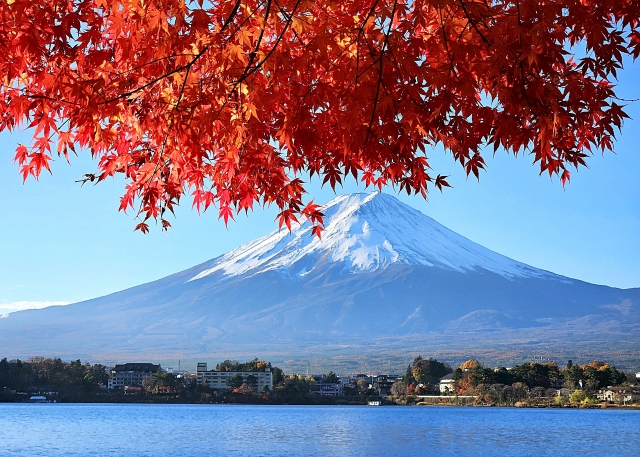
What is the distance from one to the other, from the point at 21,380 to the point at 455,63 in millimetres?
119917

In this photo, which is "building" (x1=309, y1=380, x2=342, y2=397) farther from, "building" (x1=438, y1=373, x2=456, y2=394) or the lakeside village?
"building" (x1=438, y1=373, x2=456, y2=394)

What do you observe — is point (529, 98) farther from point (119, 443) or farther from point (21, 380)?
point (21, 380)

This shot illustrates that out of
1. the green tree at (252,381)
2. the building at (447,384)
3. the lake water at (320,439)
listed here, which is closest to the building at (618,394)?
the lake water at (320,439)

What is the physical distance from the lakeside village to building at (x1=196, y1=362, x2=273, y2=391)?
0.47 feet

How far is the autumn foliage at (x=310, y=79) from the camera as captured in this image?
374cm

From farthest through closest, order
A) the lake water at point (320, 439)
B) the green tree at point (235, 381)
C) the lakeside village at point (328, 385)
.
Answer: the green tree at point (235, 381)
the lakeside village at point (328, 385)
the lake water at point (320, 439)

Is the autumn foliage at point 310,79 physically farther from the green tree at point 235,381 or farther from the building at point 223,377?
the green tree at point 235,381

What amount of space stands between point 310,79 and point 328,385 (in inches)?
4592

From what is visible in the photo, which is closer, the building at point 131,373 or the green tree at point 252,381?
the green tree at point 252,381

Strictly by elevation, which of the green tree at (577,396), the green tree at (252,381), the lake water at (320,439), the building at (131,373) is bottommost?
the lake water at (320,439)

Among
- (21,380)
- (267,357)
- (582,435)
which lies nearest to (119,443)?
(582,435)

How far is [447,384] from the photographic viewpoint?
364 ft

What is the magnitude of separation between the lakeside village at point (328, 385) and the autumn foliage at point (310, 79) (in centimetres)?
8502

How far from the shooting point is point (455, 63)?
3.88 metres
